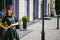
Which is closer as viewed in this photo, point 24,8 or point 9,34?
point 9,34

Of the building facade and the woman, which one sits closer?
the woman

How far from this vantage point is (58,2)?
1084 cm

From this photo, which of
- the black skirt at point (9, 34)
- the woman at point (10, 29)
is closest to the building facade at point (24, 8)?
the woman at point (10, 29)

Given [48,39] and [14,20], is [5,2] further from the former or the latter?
[14,20]

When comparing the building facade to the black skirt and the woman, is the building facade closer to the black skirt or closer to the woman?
the woman

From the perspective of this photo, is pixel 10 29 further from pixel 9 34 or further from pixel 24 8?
pixel 24 8

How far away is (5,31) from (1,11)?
12.4 meters

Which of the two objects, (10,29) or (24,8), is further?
(24,8)

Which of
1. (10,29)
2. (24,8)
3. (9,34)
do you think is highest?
(24,8)

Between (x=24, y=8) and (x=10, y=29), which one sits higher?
(x=24, y=8)

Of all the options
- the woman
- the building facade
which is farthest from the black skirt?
the building facade

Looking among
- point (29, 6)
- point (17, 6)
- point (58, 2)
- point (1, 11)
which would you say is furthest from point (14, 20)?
point (29, 6)

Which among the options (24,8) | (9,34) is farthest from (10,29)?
(24,8)

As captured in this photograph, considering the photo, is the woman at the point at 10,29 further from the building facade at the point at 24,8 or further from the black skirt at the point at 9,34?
the building facade at the point at 24,8
